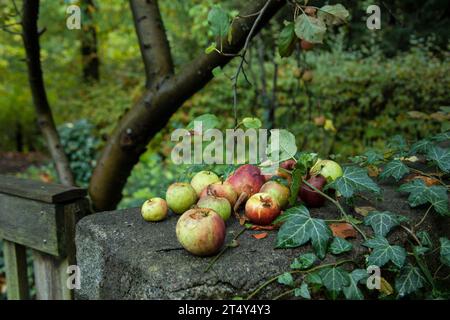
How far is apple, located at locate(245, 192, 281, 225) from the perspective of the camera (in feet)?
4.72

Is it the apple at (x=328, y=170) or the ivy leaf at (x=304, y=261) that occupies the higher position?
the apple at (x=328, y=170)

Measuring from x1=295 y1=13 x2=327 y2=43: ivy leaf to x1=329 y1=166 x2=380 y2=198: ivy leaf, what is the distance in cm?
44

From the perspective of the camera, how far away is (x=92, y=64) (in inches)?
395

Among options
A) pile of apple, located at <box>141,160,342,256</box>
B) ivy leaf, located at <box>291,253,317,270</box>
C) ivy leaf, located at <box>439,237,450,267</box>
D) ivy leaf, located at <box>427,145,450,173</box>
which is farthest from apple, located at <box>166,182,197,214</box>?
ivy leaf, located at <box>427,145,450,173</box>

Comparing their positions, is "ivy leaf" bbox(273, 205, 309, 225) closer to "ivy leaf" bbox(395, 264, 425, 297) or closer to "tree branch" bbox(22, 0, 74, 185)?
"ivy leaf" bbox(395, 264, 425, 297)

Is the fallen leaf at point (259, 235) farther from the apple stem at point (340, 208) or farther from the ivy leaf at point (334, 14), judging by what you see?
the ivy leaf at point (334, 14)

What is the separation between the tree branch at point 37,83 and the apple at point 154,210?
1582 millimetres

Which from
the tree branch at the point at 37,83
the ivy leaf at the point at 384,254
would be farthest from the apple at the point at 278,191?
the tree branch at the point at 37,83

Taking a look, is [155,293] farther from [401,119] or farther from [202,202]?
[401,119]

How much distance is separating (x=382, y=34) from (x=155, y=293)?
7315 millimetres

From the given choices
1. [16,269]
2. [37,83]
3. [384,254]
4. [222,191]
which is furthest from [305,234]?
[37,83]

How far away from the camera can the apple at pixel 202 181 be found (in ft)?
5.41

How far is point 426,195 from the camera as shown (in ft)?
5.09
